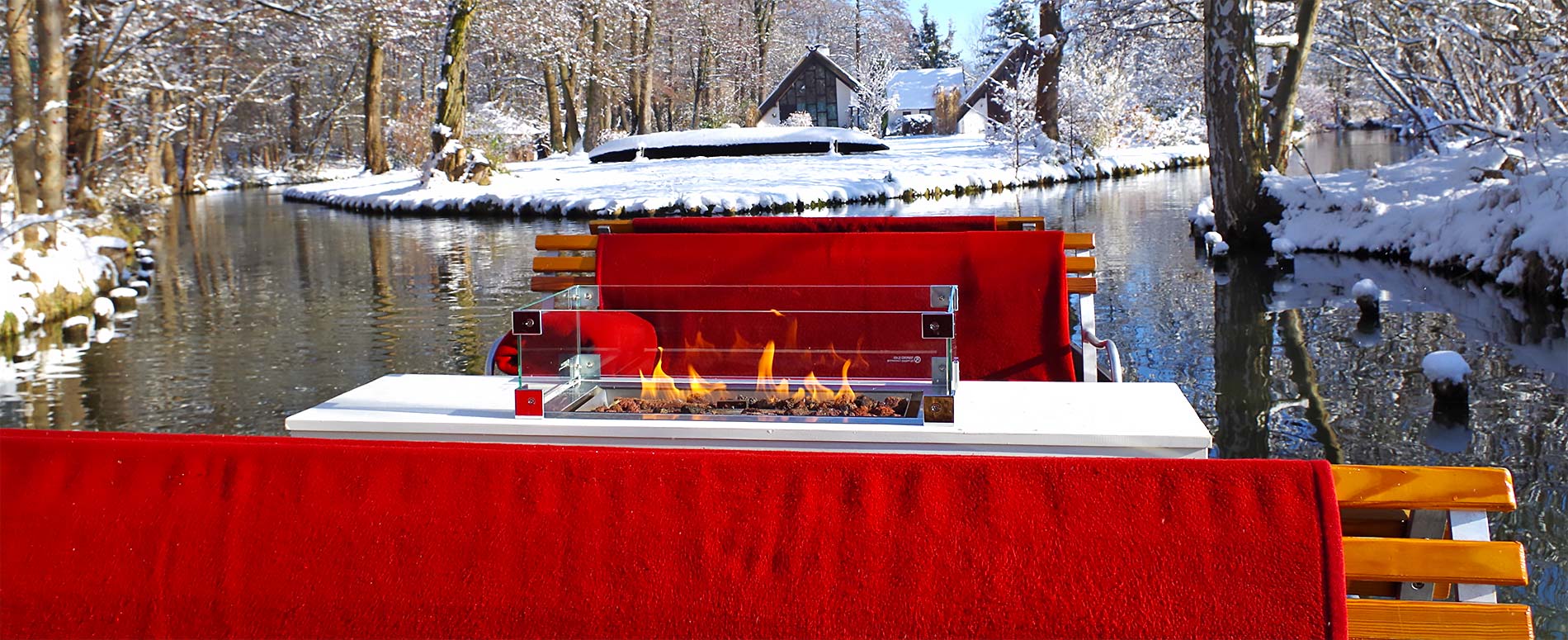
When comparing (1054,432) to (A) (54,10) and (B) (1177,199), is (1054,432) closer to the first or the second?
(A) (54,10)

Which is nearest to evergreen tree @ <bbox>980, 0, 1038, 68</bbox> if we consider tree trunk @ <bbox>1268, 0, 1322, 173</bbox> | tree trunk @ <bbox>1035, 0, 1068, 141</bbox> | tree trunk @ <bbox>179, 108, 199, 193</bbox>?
tree trunk @ <bbox>1035, 0, 1068, 141</bbox>

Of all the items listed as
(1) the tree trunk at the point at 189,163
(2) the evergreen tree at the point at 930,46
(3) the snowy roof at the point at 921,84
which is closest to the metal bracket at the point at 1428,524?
(1) the tree trunk at the point at 189,163

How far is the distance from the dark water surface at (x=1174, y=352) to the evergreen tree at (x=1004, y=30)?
4612 centimetres

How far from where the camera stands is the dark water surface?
617 cm

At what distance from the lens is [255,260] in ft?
57.2

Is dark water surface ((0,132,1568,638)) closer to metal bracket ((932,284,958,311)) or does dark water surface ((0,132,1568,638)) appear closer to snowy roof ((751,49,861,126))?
metal bracket ((932,284,958,311))

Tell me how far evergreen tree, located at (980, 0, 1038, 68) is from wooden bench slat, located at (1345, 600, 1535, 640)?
57.6 metres

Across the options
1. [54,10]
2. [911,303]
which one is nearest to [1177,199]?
[54,10]

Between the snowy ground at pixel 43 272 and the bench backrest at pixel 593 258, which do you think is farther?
the snowy ground at pixel 43 272

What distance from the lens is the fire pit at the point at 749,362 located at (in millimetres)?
3258

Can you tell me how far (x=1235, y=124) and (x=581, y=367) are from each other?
1309 centimetres

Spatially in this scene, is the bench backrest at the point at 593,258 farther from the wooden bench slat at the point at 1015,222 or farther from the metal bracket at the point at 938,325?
the metal bracket at the point at 938,325

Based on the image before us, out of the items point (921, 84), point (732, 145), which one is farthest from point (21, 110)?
point (921, 84)

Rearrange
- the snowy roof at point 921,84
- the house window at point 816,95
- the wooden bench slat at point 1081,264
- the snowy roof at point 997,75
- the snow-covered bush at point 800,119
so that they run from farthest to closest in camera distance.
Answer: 1. the house window at point 816,95
2. the snowy roof at point 921,84
3. the snow-covered bush at point 800,119
4. the snowy roof at point 997,75
5. the wooden bench slat at point 1081,264
